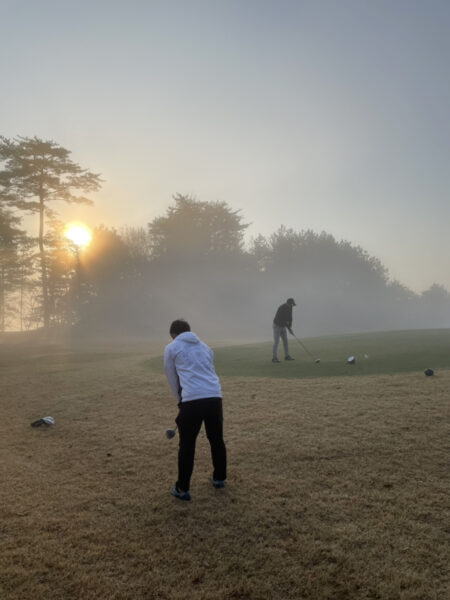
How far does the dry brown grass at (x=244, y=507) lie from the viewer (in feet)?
12.2

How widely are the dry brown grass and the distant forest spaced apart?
42.6 metres

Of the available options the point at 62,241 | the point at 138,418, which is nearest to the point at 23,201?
the point at 62,241

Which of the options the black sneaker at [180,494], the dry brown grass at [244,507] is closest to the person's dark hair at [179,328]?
the black sneaker at [180,494]

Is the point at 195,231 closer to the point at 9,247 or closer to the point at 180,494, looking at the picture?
the point at 9,247

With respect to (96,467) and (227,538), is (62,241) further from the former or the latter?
(227,538)

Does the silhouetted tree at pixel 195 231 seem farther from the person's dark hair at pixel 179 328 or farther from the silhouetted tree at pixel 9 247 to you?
the person's dark hair at pixel 179 328

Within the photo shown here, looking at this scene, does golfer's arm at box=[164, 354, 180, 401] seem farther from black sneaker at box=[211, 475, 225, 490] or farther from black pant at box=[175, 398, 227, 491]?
black sneaker at box=[211, 475, 225, 490]

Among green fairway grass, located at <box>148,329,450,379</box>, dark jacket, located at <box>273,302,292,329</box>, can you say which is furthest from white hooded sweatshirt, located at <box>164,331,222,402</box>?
dark jacket, located at <box>273,302,292,329</box>

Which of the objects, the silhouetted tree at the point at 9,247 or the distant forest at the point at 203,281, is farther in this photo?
the distant forest at the point at 203,281

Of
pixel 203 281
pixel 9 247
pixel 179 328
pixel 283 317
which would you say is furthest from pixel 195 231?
pixel 179 328

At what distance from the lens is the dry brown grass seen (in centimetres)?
373

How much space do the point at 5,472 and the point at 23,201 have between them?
4244 centimetres

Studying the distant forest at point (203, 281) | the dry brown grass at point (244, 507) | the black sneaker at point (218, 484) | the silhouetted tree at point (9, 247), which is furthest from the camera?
the distant forest at point (203, 281)

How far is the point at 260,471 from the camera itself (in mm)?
6332
